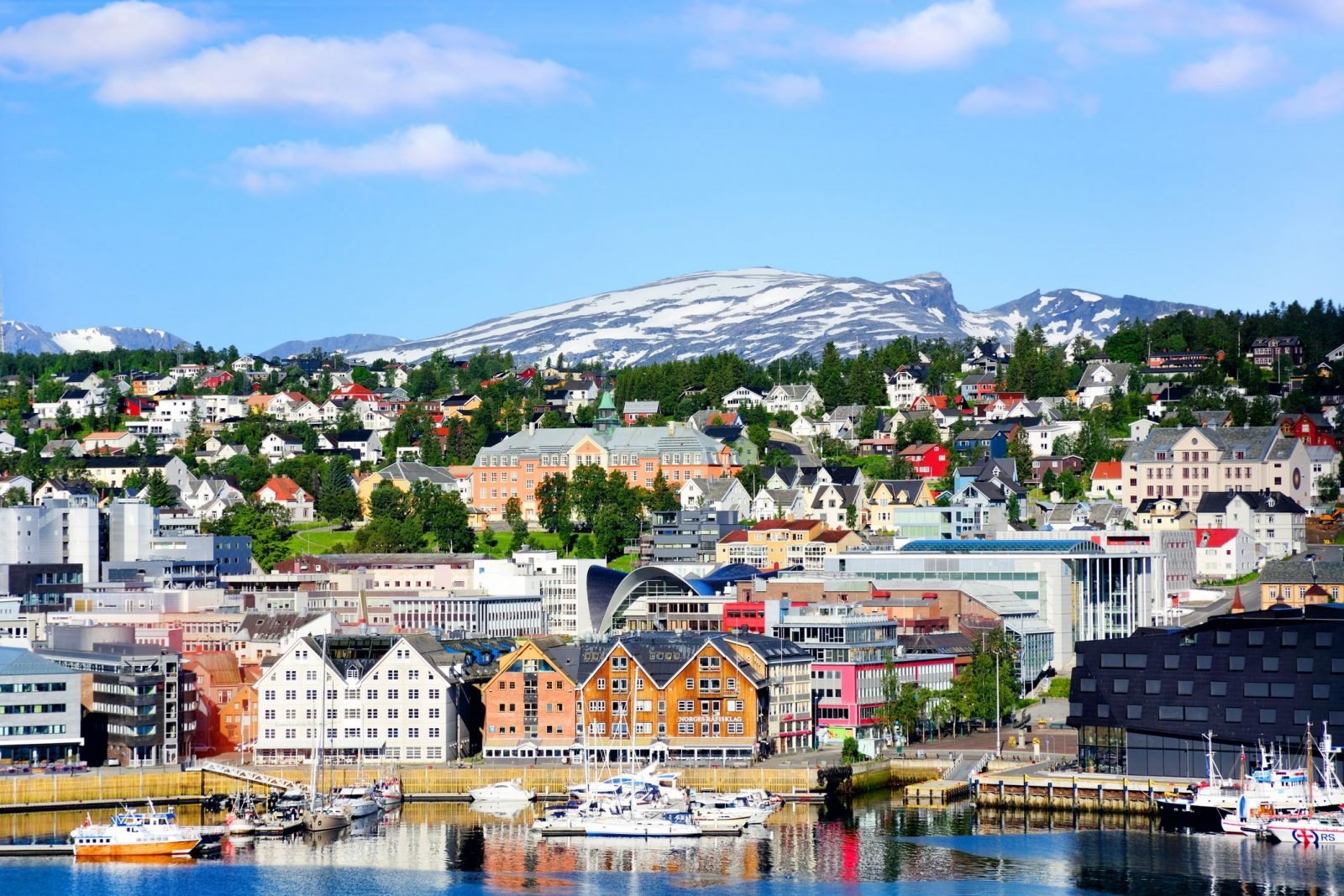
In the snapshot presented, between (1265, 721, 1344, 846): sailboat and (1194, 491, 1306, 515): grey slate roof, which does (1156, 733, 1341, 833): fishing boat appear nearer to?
(1265, 721, 1344, 846): sailboat

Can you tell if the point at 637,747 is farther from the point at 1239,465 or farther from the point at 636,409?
the point at 636,409

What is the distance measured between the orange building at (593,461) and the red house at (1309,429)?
28.3 meters

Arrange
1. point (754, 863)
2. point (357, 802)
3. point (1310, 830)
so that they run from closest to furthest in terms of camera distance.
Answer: point (754, 863)
point (1310, 830)
point (357, 802)

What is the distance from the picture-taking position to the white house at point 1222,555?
102 metres

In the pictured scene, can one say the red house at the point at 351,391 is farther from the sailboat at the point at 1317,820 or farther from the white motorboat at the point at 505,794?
the sailboat at the point at 1317,820

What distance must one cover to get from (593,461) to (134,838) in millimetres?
64040

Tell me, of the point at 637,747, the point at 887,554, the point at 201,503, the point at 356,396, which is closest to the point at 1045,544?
the point at 887,554

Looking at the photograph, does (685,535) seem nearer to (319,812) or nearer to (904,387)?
(904,387)

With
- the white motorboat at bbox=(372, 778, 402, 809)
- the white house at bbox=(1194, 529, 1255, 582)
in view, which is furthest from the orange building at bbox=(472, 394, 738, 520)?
the white motorboat at bbox=(372, 778, 402, 809)

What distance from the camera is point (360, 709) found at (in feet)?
234

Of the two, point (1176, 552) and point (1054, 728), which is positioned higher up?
point (1176, 552)

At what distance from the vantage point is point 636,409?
459ft

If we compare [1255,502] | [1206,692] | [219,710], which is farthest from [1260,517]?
[219,710]

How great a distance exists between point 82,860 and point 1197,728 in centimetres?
2981
